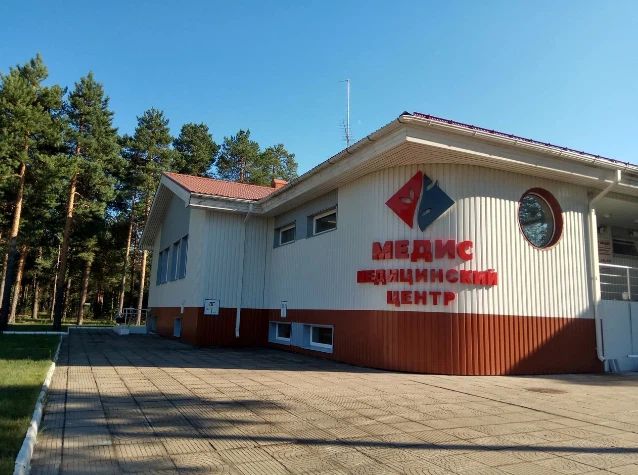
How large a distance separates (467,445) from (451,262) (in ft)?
19.3

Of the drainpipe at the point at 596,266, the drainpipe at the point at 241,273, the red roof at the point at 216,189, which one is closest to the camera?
the drainpipe at the point at 596,266

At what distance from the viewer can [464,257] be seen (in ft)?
33.7

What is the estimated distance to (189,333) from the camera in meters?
17.2

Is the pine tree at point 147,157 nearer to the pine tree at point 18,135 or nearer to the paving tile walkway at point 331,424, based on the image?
the pine tree at point 18,135

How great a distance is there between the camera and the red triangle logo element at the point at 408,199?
35.2ft

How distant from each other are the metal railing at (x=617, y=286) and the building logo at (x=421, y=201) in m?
5.15

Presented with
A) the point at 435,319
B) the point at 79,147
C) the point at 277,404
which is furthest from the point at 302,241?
the point at 79,147

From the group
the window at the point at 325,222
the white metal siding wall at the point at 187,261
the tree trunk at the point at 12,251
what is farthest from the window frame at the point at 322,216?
the tree trunk at the point at 12,251

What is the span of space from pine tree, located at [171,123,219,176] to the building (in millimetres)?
31359

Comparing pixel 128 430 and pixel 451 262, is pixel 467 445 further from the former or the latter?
pixel 451 262

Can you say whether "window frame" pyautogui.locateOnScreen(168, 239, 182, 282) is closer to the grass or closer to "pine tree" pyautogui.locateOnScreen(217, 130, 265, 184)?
the grass

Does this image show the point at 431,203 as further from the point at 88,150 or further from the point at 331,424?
the point at 88,150

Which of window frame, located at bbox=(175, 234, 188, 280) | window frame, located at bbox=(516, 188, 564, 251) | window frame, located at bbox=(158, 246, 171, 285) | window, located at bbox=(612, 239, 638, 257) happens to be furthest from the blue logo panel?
window frame, located at bbox=(158, 246, 171, 285)

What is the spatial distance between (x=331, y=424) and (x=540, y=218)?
8158 mm
